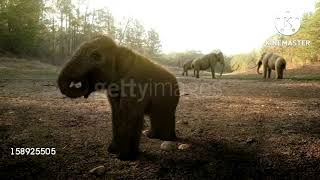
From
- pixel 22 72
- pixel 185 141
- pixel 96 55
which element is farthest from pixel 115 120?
pixel 22 72

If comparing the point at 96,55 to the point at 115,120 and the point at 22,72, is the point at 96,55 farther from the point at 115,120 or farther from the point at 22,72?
the point at 22,72

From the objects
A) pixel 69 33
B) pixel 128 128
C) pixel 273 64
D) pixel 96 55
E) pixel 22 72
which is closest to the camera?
pixel 128 128

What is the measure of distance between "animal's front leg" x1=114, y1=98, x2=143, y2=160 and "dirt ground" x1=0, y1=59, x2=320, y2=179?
150 millimetres

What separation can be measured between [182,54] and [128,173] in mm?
56013

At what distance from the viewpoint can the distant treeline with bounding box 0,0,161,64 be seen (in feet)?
138

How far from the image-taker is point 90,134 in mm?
7078

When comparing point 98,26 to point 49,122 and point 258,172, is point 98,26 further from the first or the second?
point 258,172

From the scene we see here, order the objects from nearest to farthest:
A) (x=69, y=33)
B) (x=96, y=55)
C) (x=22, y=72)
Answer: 1. (x=96, y=55)
2. (x=22, y=72)
3. (x=69, y=33)

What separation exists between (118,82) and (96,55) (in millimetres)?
495

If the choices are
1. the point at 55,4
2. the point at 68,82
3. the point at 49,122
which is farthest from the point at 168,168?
the point at 55,4

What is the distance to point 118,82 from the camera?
5957 millimetres

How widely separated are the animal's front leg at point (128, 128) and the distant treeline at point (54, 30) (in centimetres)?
3001

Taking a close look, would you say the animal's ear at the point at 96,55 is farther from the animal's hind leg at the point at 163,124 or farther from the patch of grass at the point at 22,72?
the patch of grass at the point at 22,72

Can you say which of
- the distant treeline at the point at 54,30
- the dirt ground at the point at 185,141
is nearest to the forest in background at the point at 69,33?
the distant treeline at the point at 54,30
